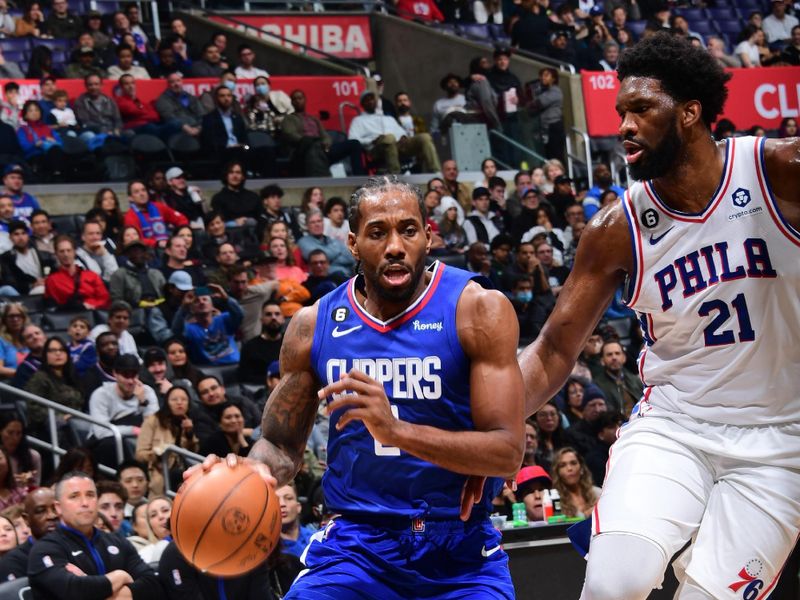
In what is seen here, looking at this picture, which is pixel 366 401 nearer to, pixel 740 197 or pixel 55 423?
pixel 740 197

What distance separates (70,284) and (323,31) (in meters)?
9.70

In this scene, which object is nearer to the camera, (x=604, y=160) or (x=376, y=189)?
(x=376, y=189)

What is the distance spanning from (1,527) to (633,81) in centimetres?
500

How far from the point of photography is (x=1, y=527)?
7.42 m

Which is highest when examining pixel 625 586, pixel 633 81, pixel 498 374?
pixel 633 81

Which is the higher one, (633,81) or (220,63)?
(220,63)

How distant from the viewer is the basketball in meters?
3.55

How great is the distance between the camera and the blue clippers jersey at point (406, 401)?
377 centimetres

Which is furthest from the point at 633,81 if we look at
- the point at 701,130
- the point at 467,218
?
the point at 467,218

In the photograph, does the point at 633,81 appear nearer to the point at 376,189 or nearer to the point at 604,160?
the point at 376,189

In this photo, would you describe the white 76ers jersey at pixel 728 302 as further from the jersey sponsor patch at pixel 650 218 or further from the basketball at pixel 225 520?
the basketball at pixel 225 520

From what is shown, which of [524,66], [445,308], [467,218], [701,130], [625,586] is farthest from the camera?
[524,66]

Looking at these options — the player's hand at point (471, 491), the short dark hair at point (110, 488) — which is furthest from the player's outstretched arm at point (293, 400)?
the short dark hair at point (110, 488)

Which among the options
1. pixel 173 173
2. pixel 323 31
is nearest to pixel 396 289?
pixel 173 173
